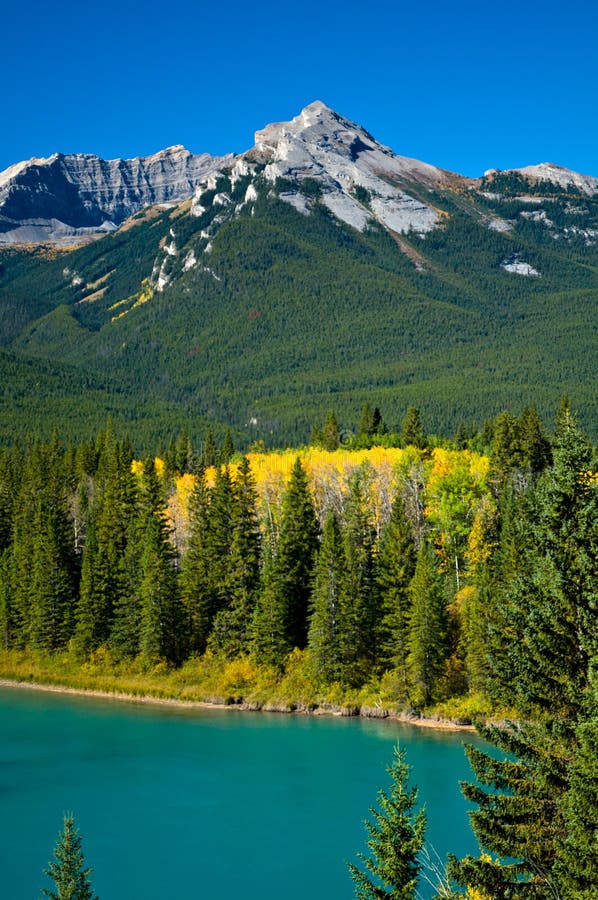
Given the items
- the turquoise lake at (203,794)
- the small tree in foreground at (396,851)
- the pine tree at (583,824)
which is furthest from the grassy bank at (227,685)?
the pine tree at (583,824)

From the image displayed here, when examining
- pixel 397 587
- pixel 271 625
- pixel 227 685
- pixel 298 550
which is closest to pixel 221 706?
pixel 227 685

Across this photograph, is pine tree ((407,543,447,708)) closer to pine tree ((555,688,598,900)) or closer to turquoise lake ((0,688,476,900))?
turquoise lake ((0,688,476,900))

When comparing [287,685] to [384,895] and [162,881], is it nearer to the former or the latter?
[162,881]

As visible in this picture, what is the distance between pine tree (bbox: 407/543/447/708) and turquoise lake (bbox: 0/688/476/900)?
3.40 m

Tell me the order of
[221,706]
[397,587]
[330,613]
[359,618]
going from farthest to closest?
[221,706] → [397,587] → [359,618] → [330,613]

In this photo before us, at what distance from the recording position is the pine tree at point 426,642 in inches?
2665

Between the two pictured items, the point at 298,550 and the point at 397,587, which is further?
the point at 298,550

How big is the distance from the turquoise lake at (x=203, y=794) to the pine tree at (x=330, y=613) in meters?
4.94

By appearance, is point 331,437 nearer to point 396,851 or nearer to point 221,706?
point 221,706

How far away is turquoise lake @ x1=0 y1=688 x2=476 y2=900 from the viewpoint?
4294 centimetres

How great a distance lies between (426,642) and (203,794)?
64.4 feet

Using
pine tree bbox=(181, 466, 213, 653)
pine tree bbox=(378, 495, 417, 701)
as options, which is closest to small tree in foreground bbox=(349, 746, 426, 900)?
pine tree bbox=(378, 495, 417, 701)

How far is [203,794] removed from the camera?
181ft

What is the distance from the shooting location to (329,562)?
73.4 metres
